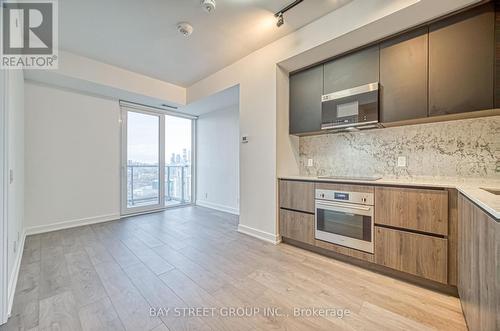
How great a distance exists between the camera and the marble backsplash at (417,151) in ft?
6.53

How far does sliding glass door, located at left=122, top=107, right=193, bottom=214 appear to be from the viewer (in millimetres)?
4406

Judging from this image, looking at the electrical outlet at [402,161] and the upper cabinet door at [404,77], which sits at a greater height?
the upper cabinet door at [404,77]

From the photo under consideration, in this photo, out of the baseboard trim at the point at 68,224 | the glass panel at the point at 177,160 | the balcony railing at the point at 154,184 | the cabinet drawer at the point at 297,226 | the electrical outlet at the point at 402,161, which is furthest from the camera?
the glass panel at the point at 177,160

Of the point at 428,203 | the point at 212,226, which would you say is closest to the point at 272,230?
the point at 212,226

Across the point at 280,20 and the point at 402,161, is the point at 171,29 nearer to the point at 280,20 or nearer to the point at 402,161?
the point at 280,20

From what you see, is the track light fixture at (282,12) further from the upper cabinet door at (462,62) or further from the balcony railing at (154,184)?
the balcony railing at (154,184)

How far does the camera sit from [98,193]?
395 cm

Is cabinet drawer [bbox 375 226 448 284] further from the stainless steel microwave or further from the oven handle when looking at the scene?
the stainless steel microwave

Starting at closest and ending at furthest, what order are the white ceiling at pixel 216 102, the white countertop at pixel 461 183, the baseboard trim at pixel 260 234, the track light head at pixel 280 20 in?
the white countertop at pixel 461 183 → the track light head at pixel 280 20 → the baseboard trim at pixel 260 234 → the white ceiling at pixel 216 102

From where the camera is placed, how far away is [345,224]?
232cm

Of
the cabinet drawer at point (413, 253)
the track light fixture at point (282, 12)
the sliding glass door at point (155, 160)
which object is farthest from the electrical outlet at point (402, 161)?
the sliding glass door at point (155, 160)

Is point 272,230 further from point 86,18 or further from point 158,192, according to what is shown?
point 86,18

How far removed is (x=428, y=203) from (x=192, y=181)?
4.89 m

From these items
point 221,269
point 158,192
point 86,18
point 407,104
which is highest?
point 86,18
